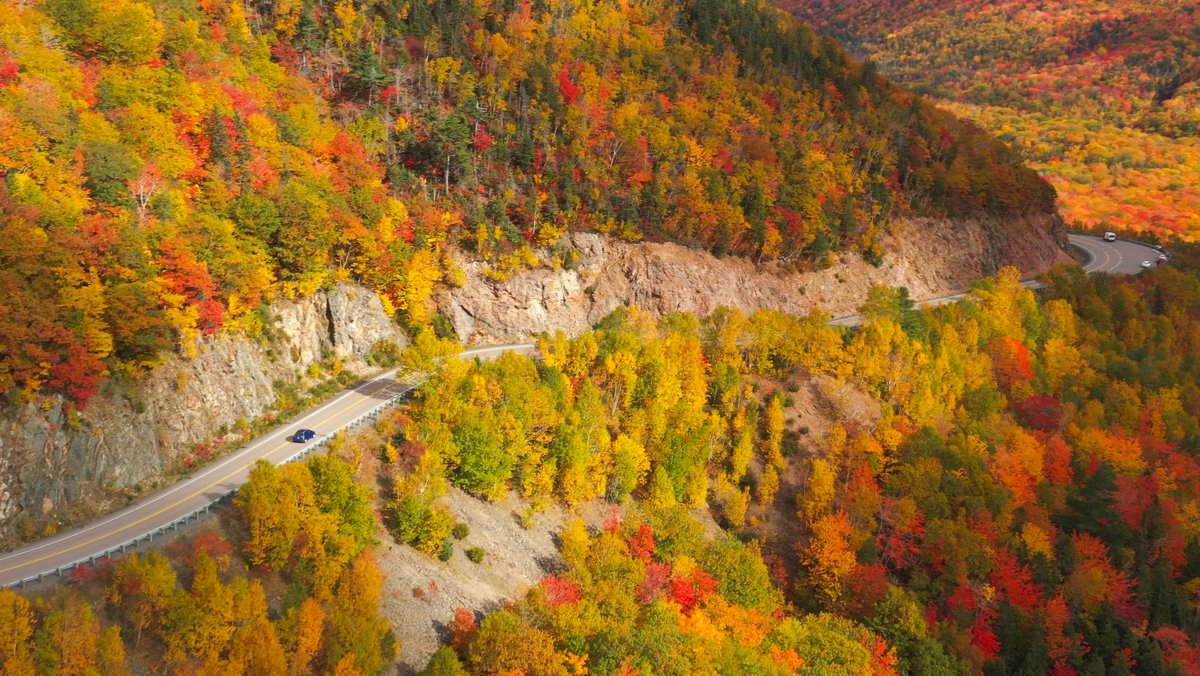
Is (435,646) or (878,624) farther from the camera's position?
(878,624)

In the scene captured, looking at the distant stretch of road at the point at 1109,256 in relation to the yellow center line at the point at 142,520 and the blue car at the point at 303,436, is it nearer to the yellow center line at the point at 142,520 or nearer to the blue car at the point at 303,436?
the blue car at the point at 303,436

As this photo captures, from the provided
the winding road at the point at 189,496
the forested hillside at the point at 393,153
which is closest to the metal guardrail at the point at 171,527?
the winding road at the point at 189,496

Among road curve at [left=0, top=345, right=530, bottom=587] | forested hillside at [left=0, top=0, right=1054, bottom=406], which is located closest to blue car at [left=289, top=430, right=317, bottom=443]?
road curve at [left=0, top=345, right=530, bottom=587]

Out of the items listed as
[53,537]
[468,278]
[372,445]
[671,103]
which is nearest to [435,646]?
[372,445]

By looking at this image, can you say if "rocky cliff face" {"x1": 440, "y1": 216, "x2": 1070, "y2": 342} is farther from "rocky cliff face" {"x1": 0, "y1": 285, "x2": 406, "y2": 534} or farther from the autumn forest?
"rocky cliff face" {"x1": 0, "y1": 285, "x2": 406, "y2": 534}

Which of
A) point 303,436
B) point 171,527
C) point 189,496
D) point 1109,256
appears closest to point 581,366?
point 303,436

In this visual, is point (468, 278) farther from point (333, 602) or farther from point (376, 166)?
point (333, 602)
